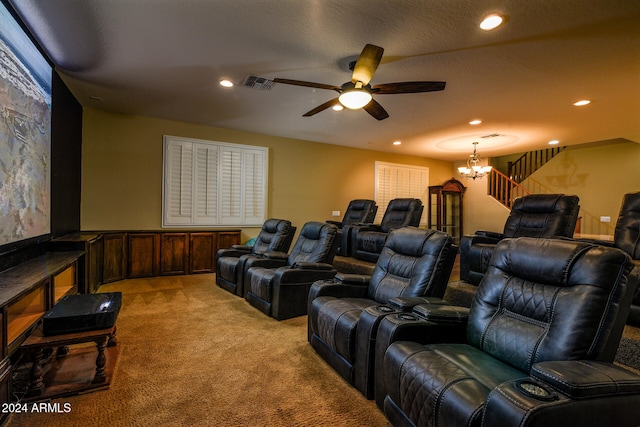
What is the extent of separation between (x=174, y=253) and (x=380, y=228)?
3.54 metres

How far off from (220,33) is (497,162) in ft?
31.8

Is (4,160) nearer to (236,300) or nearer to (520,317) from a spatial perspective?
(236,300)

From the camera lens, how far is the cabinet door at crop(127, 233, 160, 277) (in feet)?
16.6

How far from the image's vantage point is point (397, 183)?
812 cm

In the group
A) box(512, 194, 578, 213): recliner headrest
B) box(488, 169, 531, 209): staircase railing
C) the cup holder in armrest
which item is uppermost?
box(488, 169, 531, 209): staircase railing

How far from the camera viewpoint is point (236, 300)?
402 centimetres

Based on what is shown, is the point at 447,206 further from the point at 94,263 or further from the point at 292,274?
the point at 94,263

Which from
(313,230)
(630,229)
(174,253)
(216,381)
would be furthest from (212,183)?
(630,229)

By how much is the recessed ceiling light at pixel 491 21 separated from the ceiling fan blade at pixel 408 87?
0.51m

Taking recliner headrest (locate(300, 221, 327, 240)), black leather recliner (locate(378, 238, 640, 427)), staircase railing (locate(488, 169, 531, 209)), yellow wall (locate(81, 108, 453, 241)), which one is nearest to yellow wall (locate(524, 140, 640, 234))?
staircase railing (locate(488, 169, 531, 209))

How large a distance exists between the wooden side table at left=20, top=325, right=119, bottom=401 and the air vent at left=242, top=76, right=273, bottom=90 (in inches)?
113

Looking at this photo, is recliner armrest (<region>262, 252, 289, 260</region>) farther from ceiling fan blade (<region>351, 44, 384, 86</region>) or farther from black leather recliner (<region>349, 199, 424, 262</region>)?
ceiling fan blade (<region>351, 44, 384, 86</region>)

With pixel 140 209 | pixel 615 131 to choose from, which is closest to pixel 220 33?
pixel 140 209

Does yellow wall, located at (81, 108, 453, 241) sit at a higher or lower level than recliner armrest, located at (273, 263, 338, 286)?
higher
